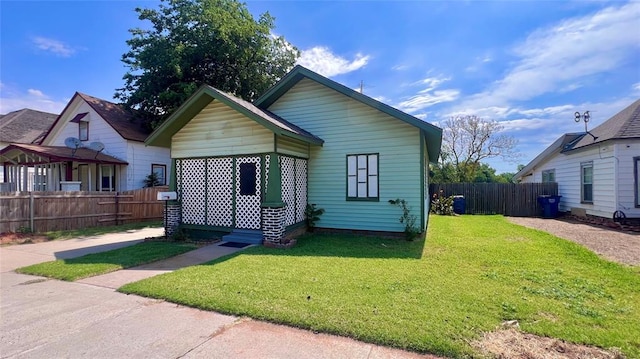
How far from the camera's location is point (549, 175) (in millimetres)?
18375

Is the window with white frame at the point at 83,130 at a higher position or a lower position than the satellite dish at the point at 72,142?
higher

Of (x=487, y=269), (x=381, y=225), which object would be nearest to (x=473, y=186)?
(x=381, y=225)

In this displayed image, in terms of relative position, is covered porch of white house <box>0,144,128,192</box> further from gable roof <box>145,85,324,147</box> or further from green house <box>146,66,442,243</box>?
green house <box>146,66,442,243</box>

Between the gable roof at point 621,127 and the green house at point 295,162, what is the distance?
7.75 m

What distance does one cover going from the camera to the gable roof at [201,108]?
27.7 feet

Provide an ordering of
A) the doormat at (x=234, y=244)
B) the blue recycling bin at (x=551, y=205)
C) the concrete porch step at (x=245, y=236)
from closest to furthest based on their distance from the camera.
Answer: the doormat at (x=234, y=244), the concrete porch step at (x=245, y=236), the blue recycling bin at (x=551, y=205)

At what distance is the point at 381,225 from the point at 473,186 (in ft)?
35.4

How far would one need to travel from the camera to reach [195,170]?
33.5 ft

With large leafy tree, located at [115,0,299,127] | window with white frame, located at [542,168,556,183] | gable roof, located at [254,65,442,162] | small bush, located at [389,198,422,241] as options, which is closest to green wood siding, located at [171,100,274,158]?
gable roof, located at [254,65,442,162]

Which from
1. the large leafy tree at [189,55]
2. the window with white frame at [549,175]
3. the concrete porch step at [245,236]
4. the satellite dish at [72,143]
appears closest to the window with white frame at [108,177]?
the satellite dish at [72,143]

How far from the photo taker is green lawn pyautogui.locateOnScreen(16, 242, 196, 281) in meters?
6.14

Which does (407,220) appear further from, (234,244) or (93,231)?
(93,231)

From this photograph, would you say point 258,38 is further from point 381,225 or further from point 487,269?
point 487,269

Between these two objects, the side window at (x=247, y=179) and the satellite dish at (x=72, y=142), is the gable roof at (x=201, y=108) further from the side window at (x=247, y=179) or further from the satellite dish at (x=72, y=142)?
the satellite dish at (x=72, y=142)
